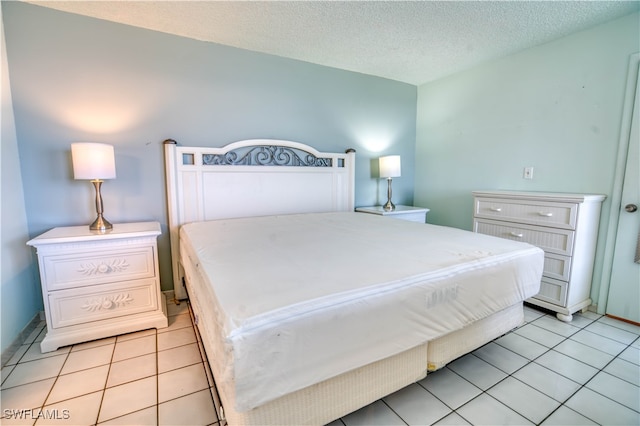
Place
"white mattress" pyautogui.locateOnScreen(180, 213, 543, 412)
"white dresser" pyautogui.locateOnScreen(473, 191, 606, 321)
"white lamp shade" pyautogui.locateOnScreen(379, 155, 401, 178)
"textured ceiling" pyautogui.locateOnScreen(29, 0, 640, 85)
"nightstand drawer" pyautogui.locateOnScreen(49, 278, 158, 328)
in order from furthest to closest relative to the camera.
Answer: "white lamp shade" pyautogui.locateOnScreen(379, 155, 401, 178) → "white dresser" pyautogui.locateOnScreen(473, 191, 606, 321) → "textured ceiling" pyautogui.locateOnScreen(29, 0, 640, 85) → "nightstand drawer" pyautogui.locateOnScreen(49, 278, 158, 328) → "white mattress" pyautogui.locateOnScreen(180, 213, 543, 412)

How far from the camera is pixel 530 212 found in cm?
240

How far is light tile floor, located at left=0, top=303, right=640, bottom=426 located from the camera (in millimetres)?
1329

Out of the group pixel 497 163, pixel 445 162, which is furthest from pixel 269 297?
pixel 445 162

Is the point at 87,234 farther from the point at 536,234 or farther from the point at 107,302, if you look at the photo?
the point at 536,234

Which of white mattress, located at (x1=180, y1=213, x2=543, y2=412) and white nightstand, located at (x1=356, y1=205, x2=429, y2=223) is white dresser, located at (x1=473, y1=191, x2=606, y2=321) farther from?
white nightstand, located at (x1=356, y1=205, x2=429, y2=223)

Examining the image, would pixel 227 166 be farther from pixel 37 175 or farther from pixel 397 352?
pixel 397 352

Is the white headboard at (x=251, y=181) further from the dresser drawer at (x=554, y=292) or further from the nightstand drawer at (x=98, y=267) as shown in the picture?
the dresser drawer at (x=554, y=292)

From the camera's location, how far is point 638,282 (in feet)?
7.11

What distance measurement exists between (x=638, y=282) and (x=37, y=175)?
4.54 metres

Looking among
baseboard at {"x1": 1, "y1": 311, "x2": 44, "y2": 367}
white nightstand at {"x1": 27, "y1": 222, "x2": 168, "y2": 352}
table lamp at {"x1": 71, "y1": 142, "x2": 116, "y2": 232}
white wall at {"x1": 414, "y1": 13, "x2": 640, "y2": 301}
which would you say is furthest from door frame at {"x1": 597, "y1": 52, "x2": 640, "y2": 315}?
baseboard at {"x1": 1, "y1": 311, "x2": 44, "y2": 367}

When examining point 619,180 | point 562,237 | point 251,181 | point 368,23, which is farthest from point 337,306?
point 619,180

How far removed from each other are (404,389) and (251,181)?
2.11 meters

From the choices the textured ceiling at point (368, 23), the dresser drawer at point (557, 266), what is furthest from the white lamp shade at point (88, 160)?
the dresser drawer at point (557, 266)

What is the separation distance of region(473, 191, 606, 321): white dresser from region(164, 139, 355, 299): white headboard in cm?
169
